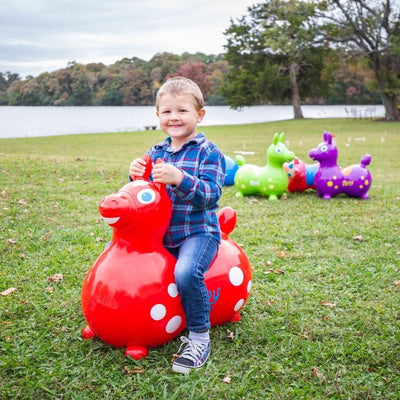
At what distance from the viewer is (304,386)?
8.95 ft

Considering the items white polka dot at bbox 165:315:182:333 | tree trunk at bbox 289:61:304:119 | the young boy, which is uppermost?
tree trunk at bbox 289:61:304:119

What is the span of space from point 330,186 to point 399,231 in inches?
89.3

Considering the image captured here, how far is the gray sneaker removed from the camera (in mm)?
2828

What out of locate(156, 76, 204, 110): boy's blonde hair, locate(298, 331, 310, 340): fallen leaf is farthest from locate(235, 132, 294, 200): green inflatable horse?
locate(156, 76, 204, 110): boy's blonde hair

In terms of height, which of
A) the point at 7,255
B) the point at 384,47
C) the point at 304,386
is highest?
the point at 384,47

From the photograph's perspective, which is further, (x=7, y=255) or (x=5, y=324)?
(x=7, y=255)

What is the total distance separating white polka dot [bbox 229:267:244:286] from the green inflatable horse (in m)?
5.00

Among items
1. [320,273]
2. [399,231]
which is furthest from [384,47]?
[320,273]

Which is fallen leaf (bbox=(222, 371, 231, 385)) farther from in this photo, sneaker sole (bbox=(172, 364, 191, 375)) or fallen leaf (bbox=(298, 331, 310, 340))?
fallen leaf (bbox=(298, 331, 310, 340))

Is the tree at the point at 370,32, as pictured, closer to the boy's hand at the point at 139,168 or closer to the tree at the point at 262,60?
the tree at the point at 262,60

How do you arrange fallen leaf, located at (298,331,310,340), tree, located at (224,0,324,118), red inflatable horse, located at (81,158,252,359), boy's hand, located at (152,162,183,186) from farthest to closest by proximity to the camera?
tree, located at (224,0,324,118) → fallen leaf, located at (298,331,310,340) → red inflatable horse, located at (81,158,252,359) → boy's hand, located at (152,162,183,186)

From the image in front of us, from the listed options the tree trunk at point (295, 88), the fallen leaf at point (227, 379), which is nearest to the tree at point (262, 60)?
the tree trunk at point (295, 88)

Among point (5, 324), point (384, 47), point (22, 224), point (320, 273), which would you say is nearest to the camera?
point (5, 324)

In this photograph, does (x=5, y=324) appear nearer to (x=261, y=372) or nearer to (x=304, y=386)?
(x=261, y=372)
